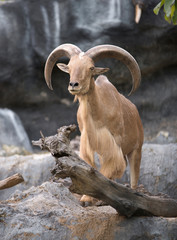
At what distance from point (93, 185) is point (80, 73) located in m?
1.64

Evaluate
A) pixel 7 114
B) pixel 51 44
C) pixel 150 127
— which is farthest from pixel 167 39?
pixel 7 114

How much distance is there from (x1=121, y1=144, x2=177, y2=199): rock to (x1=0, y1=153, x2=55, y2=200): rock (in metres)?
1.51

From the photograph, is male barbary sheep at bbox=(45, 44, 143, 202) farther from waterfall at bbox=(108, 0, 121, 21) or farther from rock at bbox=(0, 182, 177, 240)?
waterfall at bbox=(108, 0, 121, 21)

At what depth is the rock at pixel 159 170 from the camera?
7.72 meters

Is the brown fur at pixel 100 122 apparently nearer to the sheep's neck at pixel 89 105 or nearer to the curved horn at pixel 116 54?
the sheep's neck at pixel 89 105

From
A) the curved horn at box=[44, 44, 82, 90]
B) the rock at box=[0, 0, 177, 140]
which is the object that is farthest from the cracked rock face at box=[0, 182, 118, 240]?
the rock at box=[0, 0, 177, 140]

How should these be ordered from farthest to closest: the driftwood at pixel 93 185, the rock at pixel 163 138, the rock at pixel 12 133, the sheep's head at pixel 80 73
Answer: the rock at pixel 12 133, the rock at pixel 163 138, the sheep's head at pixel 80 73, the driftwood at pixel 93 185

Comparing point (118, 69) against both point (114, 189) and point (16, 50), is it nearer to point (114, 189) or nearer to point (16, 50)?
point (16, 50)

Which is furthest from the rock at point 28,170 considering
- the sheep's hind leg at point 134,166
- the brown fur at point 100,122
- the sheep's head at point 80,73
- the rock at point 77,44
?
the rock at point 77,44

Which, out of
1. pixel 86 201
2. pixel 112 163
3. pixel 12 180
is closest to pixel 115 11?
pixel 112 163

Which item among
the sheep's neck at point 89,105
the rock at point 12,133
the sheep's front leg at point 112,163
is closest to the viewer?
the sheep's neck at point 89,105

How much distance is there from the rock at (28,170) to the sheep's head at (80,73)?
318cm

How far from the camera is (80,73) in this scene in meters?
5.09

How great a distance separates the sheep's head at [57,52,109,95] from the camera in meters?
4.99
